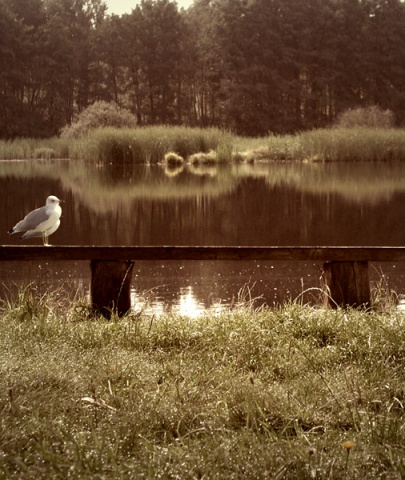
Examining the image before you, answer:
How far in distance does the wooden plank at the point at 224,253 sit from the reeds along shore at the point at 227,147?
24.3m

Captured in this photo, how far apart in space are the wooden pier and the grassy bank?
0.64 m

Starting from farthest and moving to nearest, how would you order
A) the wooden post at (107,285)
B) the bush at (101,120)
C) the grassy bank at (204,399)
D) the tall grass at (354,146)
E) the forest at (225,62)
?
the forest at (225,62) → the bush at (101,120) → the tall grass at (354,146) → the wooden post at (107,285) → the grassy bank at (204,399)

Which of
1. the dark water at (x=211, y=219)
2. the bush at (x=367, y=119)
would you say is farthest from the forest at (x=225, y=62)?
the dark water at (x=211, y=219)

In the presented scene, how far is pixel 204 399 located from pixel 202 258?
2.28 m

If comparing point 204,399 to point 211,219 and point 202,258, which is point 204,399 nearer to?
point 202,258

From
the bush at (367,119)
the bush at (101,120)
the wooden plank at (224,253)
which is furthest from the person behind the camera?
the bush at (367,119)

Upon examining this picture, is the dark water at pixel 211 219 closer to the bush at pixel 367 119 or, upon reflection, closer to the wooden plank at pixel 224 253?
the wooden plank at pixel 224 253

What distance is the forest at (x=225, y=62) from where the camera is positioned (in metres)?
49.3

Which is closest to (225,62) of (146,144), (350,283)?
(146,144)

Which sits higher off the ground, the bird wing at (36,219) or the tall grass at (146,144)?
the tall grass at (146,144)

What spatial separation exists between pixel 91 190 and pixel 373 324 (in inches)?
630

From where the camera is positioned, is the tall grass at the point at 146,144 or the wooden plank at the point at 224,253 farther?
the tall grass at the point at 146,144

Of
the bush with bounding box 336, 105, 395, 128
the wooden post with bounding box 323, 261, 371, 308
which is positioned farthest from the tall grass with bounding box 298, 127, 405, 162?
the wooden post with bounding box 323, 261, 371, 308

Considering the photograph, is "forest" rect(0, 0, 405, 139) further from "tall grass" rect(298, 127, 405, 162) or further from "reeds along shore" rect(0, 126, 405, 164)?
"tall grass" rect(298, 127, 405, 162)
